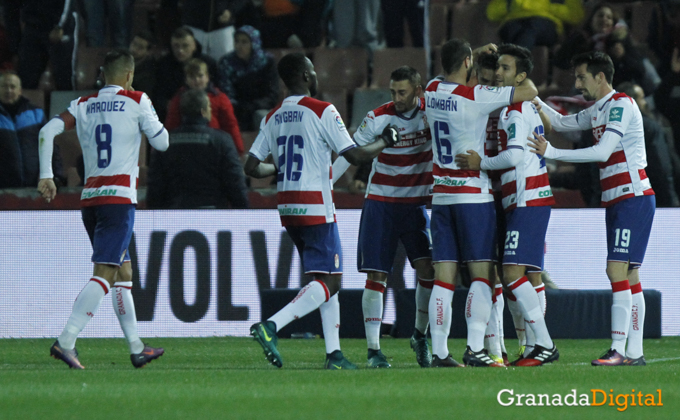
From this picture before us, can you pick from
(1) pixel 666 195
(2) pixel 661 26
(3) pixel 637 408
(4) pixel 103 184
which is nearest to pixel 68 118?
(4) pixel 103 184

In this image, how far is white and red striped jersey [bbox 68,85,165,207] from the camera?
22.7ft

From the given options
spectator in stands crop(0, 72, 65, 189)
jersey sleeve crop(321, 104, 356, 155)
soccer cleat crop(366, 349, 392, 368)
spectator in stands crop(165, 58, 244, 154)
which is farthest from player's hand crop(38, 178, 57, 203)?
spectator in stands crop(0, 72, 65, 189)

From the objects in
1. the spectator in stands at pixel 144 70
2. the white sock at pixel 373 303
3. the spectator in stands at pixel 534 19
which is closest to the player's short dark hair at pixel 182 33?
the spectator in stands at pixel 144 70

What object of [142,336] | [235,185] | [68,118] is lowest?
[142,336]

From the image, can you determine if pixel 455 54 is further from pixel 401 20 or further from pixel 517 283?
pixel 401 20

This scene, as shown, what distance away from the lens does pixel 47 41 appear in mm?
14094

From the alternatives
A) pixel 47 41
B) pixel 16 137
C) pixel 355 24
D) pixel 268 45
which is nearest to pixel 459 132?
pixel 16 137

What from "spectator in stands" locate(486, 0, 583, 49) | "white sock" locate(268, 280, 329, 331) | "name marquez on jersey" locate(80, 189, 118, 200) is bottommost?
"white sock" locate(268, 280, 329, 331)

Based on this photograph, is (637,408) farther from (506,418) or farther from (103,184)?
(103,184)

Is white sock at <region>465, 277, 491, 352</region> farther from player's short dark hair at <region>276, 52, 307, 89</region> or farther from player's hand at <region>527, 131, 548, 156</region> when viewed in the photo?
player's short dark hair at <region>276, 52, 307, 89</region>

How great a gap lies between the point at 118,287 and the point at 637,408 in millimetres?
3842

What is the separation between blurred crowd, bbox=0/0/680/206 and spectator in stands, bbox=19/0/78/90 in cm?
1

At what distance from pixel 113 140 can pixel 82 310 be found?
120cm

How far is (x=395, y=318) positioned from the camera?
10.3 metres
